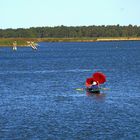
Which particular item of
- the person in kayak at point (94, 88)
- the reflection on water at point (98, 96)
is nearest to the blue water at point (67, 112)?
the reflection on water at point (98, 96)

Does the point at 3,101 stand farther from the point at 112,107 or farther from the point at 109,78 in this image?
the point at 109,78

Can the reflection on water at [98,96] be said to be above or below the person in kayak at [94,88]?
below

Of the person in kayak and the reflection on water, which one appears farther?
the person in kayak

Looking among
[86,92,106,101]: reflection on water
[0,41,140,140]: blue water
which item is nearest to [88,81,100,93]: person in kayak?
[86,92,106,101]: reflection on water

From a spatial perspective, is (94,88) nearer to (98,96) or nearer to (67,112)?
(98,96)

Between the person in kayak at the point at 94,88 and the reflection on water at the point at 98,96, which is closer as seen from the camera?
the reflection on water at the point at 98,96

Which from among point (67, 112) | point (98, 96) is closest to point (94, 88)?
point (98, 96)

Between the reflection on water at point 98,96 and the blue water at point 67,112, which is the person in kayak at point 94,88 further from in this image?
the blue water at point 67,112

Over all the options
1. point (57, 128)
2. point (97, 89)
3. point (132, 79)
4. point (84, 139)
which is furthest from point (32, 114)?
point (132, 79)

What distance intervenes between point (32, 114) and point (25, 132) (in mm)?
10509

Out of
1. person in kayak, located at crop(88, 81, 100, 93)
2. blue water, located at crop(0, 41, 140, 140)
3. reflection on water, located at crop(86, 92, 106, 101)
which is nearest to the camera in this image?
blue water, located at crop(0, 41, 140, 140)

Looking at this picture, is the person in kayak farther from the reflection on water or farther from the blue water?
the blue water

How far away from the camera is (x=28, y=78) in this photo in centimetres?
11744

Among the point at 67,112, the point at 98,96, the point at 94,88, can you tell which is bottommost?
the point at 98,96
